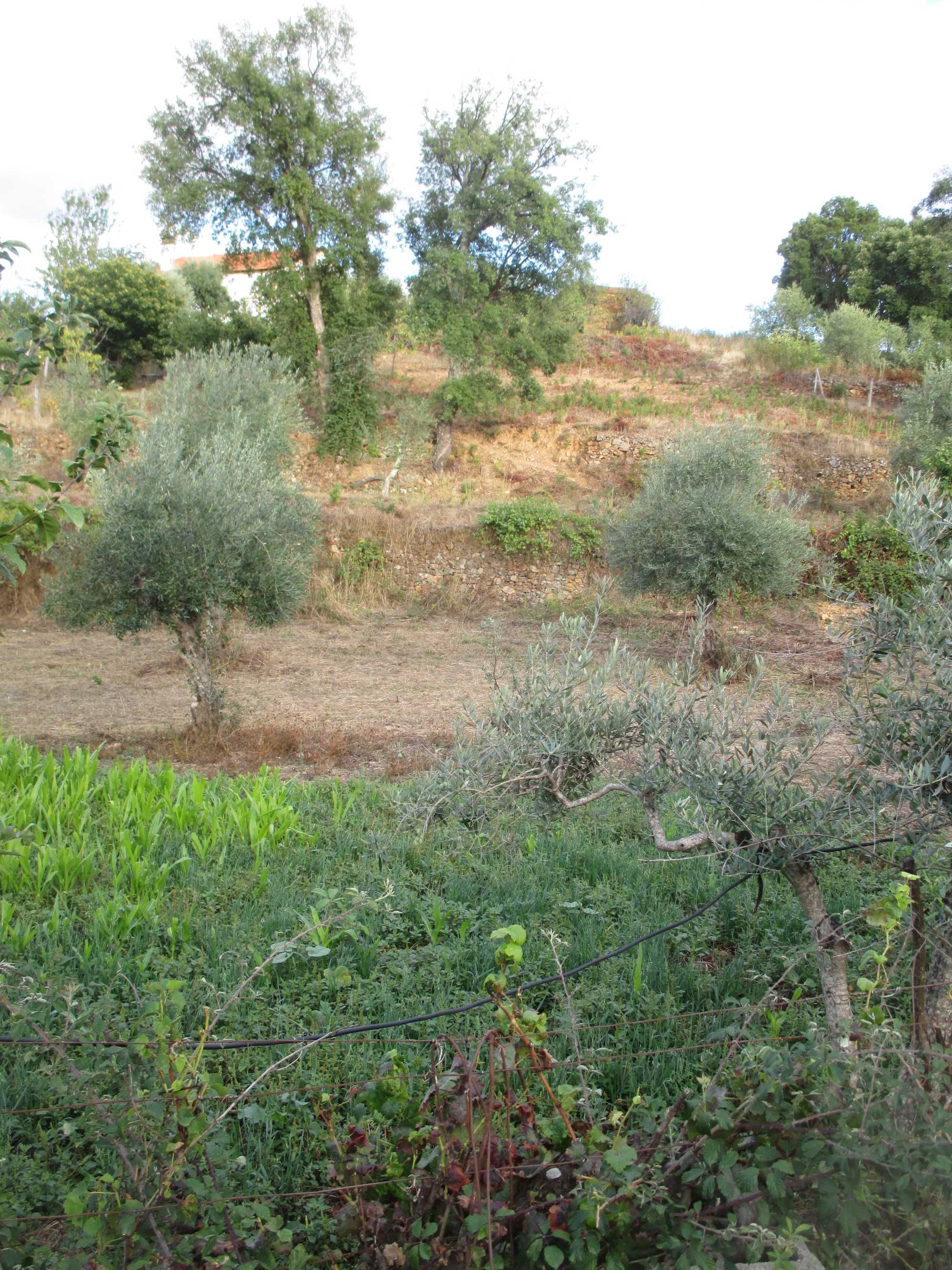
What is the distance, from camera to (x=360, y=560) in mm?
19016

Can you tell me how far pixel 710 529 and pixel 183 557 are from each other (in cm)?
775

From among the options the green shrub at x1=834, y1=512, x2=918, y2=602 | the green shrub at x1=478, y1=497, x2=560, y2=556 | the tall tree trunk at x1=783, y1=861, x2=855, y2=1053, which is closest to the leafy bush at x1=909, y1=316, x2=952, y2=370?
the green shrub at x1=834, y1=512, x2=918, y2=602

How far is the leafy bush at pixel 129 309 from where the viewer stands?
84.8 ft

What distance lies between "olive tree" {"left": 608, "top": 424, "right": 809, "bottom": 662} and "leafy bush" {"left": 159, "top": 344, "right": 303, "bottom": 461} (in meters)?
6.08

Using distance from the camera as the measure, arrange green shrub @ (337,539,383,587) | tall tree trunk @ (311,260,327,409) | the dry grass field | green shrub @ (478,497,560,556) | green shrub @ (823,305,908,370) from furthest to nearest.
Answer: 1. green shrub @ (823,305,908,370)
2. tall tree trunk @ (311,260,327,409)
3. green shrub @ (478,497,560,556)
4. green shrub @ (337,539,383,587)
5. the dry grass field

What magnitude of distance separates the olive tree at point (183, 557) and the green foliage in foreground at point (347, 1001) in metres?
2.27

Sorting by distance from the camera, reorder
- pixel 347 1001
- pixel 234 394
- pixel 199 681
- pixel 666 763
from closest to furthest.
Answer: pixel 666 763 < pixel 347 1001 < pixel 199 681 < pixel 234 394

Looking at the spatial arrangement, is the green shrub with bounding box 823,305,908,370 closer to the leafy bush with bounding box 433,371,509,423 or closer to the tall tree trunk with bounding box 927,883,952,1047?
the leafy bush with bounding box 433,371,509,423

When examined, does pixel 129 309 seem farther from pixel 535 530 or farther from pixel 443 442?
pixel 535 530

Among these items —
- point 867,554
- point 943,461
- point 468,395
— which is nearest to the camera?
point 943,461

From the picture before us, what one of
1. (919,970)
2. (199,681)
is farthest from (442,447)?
(919,970)

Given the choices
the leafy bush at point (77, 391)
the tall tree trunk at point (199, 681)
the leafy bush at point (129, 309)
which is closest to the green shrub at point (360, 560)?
the leafy bush at point (77, 391)

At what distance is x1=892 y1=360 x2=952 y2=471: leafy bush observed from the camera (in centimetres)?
2042

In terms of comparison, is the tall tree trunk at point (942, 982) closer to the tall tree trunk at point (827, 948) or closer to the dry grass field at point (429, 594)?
the tall tree trunk at point (827, 948)
